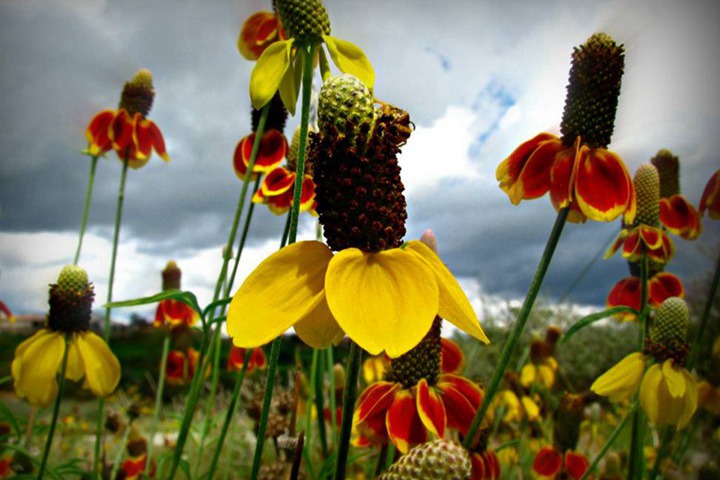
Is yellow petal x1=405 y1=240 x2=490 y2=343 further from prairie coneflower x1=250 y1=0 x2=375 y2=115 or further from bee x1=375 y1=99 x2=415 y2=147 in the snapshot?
prairie coneflower x1=250 y1=0 x2=375 y2=115

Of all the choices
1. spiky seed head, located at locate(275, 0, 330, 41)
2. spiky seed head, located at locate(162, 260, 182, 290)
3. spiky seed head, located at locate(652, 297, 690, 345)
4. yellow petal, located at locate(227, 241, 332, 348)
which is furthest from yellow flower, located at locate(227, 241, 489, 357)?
spiky seed head, located at locate(162, 260, 182, 290)

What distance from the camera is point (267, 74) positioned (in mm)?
690

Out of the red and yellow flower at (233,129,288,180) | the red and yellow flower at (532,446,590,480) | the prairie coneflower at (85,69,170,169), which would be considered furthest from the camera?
the red and yellow flower at (532,446,590,480)

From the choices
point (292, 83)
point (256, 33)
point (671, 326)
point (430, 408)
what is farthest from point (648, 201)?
point (292, 83)

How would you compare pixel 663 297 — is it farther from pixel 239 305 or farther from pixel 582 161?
pixel 239 305

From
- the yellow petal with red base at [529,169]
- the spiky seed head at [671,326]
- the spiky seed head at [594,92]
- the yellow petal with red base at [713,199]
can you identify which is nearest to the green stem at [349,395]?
the yellow petal with red base at [529,169]

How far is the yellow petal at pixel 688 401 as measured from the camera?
115 centimetres

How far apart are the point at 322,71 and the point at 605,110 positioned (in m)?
0.52

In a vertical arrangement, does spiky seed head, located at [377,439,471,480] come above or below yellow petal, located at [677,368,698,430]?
below

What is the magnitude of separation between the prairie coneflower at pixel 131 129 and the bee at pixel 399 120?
4.27 feet

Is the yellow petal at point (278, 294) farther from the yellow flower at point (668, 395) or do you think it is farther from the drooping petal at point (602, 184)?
the yellow flower at point (668, 395)

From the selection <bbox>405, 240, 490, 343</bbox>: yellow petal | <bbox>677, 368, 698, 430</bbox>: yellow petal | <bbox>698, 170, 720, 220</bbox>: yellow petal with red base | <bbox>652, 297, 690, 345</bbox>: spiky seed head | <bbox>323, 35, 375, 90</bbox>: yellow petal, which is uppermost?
<bbox>698, 170, 720, 220</bbox>: yellow petal with red base

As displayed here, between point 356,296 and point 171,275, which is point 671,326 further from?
point 171,275

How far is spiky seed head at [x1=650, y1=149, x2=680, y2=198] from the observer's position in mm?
1927
